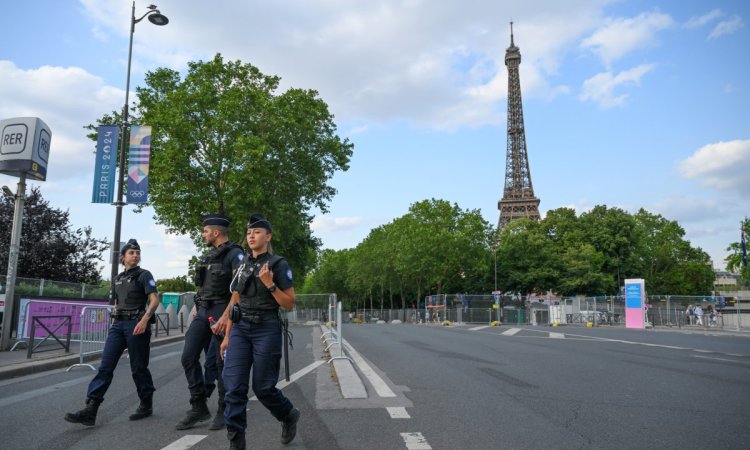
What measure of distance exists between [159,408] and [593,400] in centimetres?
515

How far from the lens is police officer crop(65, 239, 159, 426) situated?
18.5ft

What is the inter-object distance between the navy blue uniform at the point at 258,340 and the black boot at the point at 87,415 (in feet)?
6.49

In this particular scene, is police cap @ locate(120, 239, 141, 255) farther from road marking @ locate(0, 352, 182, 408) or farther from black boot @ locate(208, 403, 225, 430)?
road marking @ locate(0, 352, 182, 408)

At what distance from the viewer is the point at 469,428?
5.21 metres

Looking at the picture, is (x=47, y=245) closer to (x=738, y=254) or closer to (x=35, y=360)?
(x=35, y=360)

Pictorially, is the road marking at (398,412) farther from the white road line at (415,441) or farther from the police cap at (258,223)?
the police cap at (258,223)

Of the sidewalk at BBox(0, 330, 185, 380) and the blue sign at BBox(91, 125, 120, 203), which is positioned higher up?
the blue sign at BBox(91, 125, 120, 203)

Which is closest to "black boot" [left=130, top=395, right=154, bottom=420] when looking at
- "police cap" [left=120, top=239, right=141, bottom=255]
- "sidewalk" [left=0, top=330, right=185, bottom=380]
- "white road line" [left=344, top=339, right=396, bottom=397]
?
"police cap" [left=120, top=239, right=141, bottom=255]

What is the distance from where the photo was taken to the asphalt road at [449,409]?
4.82m

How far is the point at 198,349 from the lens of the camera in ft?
18.3

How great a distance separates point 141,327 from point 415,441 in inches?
123

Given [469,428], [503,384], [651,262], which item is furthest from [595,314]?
[651,262]

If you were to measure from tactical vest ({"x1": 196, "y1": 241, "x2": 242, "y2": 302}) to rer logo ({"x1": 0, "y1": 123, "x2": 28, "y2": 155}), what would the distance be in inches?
407

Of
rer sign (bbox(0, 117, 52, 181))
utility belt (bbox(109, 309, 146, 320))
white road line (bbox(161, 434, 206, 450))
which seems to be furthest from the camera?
rer sign (bbox(0, 117, 52, 181))
